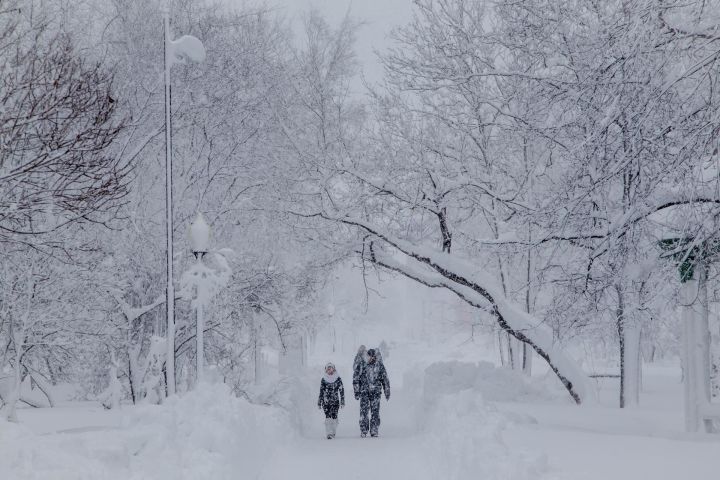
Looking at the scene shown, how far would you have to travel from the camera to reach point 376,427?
49.5 feet

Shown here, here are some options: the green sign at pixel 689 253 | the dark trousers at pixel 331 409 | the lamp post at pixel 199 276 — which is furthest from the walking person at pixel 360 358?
the green sign at pixel 689 253

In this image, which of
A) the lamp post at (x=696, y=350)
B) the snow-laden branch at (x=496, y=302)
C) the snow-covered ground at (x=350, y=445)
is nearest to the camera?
the snow-covered ground at (x=350, y=445)

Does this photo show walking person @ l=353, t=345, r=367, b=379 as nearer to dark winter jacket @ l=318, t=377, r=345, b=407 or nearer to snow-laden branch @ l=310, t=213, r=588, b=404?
dark winter jacket @ l=318, t=377, r=345, b=407

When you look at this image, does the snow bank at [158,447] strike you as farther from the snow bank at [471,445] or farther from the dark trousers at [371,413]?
the dark trousers at [371,413]

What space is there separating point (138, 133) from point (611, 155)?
12.4 meters

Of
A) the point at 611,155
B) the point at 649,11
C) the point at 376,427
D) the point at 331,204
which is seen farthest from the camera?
the point at 331,204

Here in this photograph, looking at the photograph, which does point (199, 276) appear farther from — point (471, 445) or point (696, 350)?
point (696, 350)

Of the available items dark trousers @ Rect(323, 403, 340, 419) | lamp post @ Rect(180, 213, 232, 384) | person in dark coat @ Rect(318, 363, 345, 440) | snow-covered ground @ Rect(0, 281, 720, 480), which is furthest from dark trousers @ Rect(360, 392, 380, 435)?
lamp post @ Rect(180, 213, 232, 384)

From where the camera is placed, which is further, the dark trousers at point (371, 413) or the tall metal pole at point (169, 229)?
the dark trousers at point (371, 413)

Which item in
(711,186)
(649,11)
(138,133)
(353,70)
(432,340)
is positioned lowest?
(432,340)

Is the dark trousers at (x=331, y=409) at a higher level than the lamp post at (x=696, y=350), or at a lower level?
lower

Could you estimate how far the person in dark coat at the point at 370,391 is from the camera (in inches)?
591

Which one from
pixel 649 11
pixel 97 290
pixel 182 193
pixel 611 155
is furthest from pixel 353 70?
pixel 649 11

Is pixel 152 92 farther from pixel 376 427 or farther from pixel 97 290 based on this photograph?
pixel 376 427
